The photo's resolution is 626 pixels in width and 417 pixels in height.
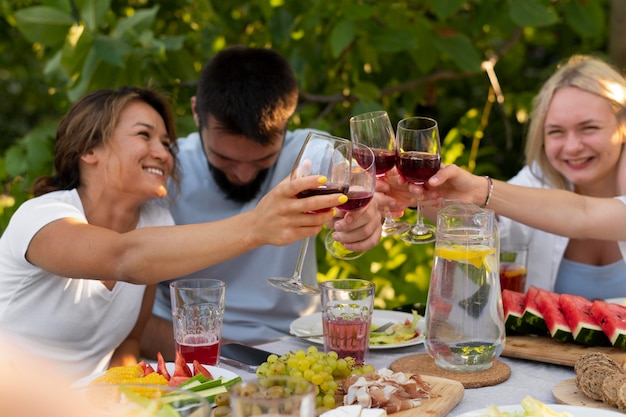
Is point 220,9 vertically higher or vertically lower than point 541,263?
higher

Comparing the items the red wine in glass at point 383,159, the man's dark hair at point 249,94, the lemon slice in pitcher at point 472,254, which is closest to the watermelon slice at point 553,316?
the lemon slice in pitcher at point 472,254

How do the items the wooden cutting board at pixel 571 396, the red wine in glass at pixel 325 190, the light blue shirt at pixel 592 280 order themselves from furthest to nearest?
1. the light blue shirt at pixel 592 280
2. the red wine in glass at pixel 325 190
3. the wooden cutting board at pixel 571 396

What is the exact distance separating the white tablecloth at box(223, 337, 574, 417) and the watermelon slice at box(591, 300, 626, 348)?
0.63 feet

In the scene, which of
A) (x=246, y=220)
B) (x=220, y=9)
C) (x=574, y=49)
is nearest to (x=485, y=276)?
(x=246, y=220)

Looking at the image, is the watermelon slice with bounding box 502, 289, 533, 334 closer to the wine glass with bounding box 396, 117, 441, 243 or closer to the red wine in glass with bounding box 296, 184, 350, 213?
the wine glass with bounding box 396, 117, 441, 243

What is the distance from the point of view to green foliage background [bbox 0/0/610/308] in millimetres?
3912

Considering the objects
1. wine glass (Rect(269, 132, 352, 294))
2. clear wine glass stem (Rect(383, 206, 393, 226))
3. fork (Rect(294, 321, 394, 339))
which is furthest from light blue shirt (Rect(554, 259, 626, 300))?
wine glass (Rect(269, 132, 352, 294))

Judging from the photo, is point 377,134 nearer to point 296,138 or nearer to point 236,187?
point 236,187

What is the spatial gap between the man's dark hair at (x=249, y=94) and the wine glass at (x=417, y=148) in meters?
0.80

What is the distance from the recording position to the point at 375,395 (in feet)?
5.56

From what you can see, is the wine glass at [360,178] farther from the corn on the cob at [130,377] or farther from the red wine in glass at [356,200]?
the corn on the cob at [130,377]

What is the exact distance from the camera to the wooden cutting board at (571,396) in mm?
1770

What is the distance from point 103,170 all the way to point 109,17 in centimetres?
160

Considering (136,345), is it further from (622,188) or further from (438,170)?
(622,188)
